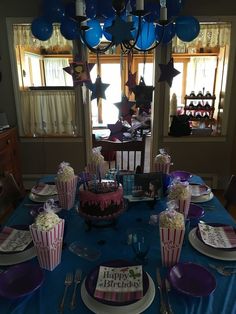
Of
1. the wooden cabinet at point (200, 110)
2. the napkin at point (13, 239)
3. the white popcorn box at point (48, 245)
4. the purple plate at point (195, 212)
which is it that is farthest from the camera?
the wooden cabinet at point (200, 110)

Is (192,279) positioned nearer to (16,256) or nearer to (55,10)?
(16,256)

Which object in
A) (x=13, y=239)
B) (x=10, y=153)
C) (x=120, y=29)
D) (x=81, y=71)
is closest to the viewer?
(x=13, y=239)

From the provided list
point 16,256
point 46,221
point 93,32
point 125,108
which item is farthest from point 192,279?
point 93,32

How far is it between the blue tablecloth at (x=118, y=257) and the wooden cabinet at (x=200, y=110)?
2.11 m

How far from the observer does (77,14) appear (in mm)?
1323

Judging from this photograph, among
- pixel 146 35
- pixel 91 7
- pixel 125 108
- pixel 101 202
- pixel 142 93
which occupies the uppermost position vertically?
pixel 91 7

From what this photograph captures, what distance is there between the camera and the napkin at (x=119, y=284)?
0.92 metres

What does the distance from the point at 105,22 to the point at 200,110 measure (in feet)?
6.68

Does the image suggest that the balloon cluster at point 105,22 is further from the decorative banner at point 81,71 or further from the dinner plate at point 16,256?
the dinner plate at point 16,256

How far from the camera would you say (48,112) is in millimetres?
3270

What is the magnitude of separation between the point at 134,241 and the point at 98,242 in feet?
0.67

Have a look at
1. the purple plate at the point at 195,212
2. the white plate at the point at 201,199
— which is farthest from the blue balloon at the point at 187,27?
the purple plate at the point at 195,212

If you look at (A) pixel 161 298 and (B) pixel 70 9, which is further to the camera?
(B) pixel 70 9

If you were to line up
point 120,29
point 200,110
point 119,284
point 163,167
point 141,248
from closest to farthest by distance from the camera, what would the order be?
1. point 119,284
2. point 141,248
3. point 120,29
4. point 163,167
5. point 200,110
